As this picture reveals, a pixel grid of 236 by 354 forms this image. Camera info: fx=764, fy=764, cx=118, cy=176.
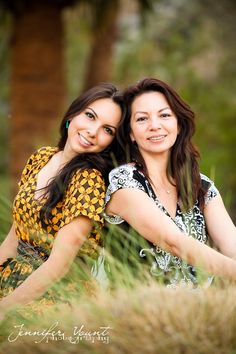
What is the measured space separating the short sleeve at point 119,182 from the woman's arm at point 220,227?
0.41 meters

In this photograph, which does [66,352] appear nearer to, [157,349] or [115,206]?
[157,349]

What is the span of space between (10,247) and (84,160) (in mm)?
723

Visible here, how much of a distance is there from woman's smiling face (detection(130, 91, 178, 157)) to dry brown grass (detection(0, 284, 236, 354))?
1.05 meters

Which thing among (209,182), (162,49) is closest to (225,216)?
(209,182)

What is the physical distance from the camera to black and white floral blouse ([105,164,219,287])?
3.68 m

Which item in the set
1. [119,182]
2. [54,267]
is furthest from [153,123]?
[54,267]

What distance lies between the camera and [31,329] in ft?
10.3

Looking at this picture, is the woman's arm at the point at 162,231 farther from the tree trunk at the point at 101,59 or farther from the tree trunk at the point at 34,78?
the tree trunk at the point at 101,59

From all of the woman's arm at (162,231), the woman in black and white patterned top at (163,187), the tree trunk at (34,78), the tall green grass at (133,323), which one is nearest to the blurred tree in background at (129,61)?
the tree trunk at (34,78)

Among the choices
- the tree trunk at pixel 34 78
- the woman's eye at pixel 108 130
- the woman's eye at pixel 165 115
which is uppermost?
the tree trunk at pixel 34 78

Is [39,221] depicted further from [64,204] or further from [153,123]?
[153,123]

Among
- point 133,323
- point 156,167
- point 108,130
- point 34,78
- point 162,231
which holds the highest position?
point 34,78

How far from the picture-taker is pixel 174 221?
3869 mm

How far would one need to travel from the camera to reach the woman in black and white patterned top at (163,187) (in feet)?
12.0
